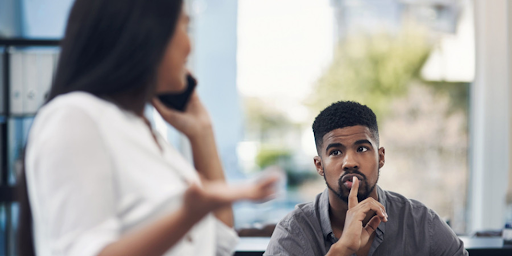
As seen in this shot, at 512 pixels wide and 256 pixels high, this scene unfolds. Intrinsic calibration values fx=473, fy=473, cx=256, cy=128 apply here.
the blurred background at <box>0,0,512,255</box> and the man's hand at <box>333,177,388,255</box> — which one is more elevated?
the blurred background at <box>0,0,512,255</box>

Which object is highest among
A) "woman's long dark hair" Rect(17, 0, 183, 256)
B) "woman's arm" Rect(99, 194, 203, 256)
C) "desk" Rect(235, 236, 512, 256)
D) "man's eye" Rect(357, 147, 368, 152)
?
"woman's long dark hair" Rect(17, 0, 183, 256)

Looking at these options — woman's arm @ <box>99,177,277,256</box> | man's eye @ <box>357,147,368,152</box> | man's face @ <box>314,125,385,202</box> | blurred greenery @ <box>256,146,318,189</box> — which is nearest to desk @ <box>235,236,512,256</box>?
man's face @ <box>314,125,385,202</box>

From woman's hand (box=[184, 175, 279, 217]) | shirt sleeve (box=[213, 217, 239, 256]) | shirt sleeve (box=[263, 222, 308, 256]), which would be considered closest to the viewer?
woman's hand (box=[184, 175, 279, 217])

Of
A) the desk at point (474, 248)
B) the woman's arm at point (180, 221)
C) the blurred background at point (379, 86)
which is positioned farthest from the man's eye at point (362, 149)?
the blurred background at point (379, 86)

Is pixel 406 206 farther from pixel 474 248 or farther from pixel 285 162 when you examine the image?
pixel 285 162

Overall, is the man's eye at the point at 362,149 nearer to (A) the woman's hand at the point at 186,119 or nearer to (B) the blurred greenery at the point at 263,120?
(A) the woman's hand at the point at 186,119

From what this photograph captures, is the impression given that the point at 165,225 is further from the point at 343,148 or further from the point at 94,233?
the point at 343,148

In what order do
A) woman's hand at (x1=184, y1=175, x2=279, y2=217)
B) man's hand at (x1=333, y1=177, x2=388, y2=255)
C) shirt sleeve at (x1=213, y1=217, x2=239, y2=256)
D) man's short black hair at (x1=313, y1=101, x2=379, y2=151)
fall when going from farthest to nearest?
man's short black hair at (x1=313, y1=101, x2=379, y2=151) < man's hand at (x1=333, y1=177, x2=388, y2=255) < shirt sleeve at (x1=213, y1=217, x2=239, y2=256) < woman's hand at (x1=184, y1=175, x2=279, y2=217)

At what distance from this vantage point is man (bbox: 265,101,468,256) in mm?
1544

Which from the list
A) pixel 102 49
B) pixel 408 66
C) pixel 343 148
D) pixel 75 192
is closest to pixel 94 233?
pixel 75 192

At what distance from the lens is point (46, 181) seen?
536 millimetres

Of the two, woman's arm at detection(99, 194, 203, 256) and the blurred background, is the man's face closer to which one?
woman's arm at detection(99, 194, 203, 256)

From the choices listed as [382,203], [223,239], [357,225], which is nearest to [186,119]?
[223,239]

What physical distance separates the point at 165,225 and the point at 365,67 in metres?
3.40
